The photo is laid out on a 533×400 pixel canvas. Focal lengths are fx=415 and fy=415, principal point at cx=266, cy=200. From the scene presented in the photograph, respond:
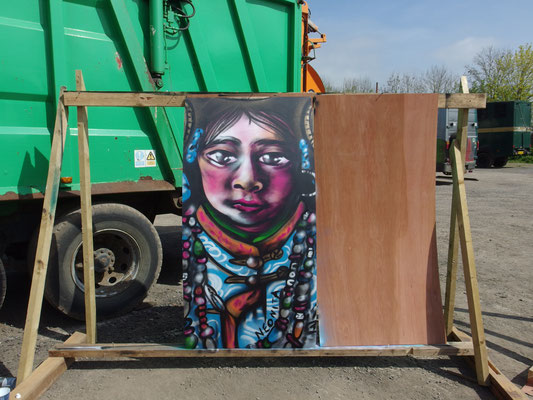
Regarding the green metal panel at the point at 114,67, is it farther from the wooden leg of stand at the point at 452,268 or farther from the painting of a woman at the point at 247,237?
the wooden leg of stand at the point at 452,268

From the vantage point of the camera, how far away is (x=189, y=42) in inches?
166

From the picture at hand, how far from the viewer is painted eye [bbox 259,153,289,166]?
3.02m

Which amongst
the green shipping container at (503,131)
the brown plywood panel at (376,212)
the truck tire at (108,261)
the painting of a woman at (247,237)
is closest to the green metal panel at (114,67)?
the truck tire at (108,261)

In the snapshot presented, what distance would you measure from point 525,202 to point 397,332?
9615 millimetres

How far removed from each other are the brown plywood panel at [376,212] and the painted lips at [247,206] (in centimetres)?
48

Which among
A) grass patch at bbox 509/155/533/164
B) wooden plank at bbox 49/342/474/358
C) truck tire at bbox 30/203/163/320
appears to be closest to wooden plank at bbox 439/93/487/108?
wooden plank at bbox 49/342/474/358

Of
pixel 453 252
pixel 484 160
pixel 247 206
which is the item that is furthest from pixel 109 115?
pixel 484 160

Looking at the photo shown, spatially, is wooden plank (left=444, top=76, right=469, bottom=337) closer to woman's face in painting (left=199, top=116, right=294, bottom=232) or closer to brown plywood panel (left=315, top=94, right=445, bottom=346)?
brown plywood panel (left=315, top=94, right=445, bottom=346)

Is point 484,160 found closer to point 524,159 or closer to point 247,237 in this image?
point 524,159

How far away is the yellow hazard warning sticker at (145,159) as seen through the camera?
3.95 m

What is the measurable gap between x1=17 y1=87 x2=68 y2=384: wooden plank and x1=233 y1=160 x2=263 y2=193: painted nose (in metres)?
1.30

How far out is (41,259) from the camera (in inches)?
114

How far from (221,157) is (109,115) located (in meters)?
1.44

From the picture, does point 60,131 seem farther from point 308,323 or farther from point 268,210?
point 308,323
